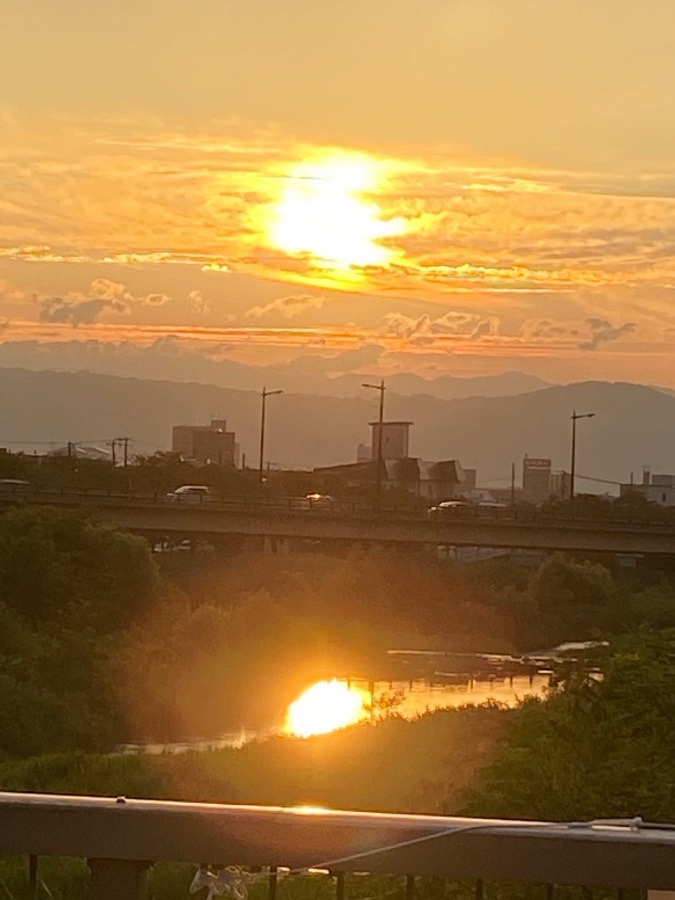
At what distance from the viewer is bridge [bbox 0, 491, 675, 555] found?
65.1m

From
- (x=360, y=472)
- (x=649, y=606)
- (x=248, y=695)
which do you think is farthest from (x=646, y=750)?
(x=360, y=472)

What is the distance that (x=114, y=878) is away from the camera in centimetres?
411

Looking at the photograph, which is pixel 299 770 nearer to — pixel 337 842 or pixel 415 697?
pixel 415 697

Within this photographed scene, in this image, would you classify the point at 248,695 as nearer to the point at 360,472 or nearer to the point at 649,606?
the point at 649,606

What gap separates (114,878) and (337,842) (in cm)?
64

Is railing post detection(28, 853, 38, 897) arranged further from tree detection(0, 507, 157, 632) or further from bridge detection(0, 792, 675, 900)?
tree detection(0, 507, 157, 632)

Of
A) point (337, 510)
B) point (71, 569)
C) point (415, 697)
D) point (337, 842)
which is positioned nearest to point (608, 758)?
point (337, 842)

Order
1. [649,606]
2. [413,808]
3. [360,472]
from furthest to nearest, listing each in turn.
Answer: [360,472] < [649,606] < [413,808]

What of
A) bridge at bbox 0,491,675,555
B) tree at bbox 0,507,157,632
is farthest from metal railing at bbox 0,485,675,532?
tree at bbox 0,507,157,632

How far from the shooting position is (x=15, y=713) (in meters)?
39.7

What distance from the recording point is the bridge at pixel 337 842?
3.91 meters

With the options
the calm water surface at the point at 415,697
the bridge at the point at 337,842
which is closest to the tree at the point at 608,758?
the bridge at the point at 337,842

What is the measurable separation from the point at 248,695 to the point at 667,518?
26308mm

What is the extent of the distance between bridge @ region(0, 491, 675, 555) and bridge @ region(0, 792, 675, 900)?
201ft
